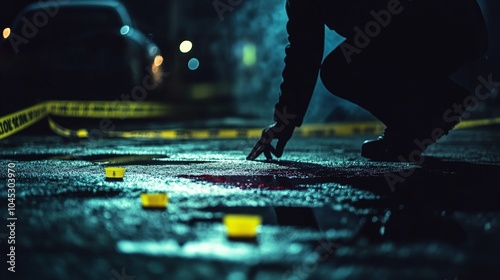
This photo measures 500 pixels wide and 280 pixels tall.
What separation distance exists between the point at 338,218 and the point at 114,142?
206 inches

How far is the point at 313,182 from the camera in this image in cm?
456

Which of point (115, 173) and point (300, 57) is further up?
point (300, 57)

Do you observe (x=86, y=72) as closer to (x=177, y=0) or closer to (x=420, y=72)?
(x=420, y=72)

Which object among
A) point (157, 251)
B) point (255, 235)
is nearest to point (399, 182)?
point (255, 235)

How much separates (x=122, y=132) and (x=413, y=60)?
17.0 ft

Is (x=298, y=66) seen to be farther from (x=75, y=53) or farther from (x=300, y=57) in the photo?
(x=75, y=53)

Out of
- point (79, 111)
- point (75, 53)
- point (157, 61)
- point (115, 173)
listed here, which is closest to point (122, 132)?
point (79, 111)

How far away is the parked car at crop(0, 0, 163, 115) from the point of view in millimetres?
11156

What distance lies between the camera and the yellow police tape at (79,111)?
8.71 meters

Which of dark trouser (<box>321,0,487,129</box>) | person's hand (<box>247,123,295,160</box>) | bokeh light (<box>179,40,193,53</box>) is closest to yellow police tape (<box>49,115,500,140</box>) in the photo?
person's hand (<box>247,123,295,160</box>)

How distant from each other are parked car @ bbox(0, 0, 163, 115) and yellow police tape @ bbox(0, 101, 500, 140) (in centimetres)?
21

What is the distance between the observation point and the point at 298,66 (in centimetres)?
561

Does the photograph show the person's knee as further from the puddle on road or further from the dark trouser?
the puddle on road

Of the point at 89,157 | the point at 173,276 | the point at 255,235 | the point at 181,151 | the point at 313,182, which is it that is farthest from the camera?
the point at 181,151
